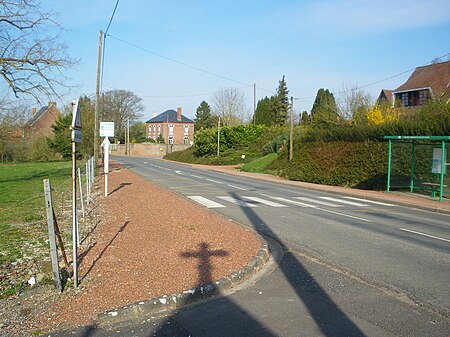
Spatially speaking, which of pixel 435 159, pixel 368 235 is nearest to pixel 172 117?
pixel 435 159

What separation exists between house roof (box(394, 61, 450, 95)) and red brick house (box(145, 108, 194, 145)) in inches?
2514

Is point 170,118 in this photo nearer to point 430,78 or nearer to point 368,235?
point 430,78

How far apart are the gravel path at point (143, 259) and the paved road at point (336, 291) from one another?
44 cm

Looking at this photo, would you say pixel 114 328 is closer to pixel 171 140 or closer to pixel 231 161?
pixel 231 161

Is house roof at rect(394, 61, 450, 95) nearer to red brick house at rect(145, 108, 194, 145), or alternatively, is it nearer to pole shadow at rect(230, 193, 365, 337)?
pole shadow at rect(230, 193, 365, 337)

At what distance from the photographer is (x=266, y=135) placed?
4994 centimetres

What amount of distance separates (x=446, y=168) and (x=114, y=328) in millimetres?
17021

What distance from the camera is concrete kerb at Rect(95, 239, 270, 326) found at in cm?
442

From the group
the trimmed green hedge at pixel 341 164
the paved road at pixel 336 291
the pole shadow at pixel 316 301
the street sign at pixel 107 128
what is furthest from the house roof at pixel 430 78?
the pole shadow at pixel 316 301

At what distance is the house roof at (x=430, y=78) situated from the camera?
4181 centimetres

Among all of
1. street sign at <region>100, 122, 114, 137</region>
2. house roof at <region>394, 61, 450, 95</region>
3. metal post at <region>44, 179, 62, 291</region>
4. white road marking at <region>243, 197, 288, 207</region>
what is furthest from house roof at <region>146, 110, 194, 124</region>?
metal post at <region>44, 179, 62, 291</region>

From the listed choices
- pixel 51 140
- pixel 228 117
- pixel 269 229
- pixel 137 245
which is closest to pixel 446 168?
pixel 269 229

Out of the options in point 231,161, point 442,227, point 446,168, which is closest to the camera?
point 442,227

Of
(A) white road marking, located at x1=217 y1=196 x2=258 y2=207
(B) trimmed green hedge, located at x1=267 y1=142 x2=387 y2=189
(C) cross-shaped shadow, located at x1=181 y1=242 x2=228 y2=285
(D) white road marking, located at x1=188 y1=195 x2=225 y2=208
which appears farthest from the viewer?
(B) trimmed green hedge, located at x1=267 y1=142 x2=387 y2=189
